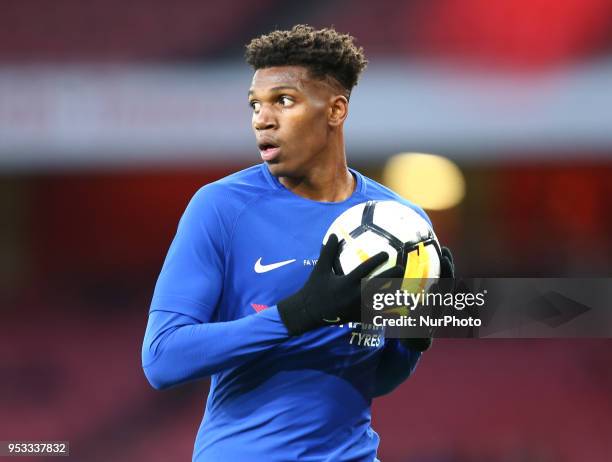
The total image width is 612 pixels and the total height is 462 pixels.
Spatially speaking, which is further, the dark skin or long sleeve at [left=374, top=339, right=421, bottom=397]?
long sleeve at [left=374, top=339, right=421, bottom=397]

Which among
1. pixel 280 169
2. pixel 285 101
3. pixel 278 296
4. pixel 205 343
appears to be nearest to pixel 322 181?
pixel 280 169

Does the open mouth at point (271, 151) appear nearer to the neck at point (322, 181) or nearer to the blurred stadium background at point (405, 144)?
the neck at point (322, 181)

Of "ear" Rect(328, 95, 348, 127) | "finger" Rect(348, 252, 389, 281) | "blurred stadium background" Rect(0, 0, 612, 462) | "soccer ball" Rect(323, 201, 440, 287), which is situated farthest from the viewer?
"blurred stadium background" Rect(0, 0, 612, 462)

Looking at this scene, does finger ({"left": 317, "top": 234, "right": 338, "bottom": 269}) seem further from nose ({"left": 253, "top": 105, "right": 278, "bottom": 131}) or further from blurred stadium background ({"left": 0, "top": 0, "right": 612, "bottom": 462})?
blurred stadium background ({"left": 0, "top": 0, "right": 612, "bottom": 462})

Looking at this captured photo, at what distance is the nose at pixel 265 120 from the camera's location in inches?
87.4

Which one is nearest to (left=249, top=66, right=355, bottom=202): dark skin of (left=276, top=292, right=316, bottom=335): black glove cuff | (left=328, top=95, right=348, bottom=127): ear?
(left=328, top=95, right=348, bottom=127): ear

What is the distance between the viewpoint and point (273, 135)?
7.34 ft

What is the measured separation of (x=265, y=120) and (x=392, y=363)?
0.70 metres

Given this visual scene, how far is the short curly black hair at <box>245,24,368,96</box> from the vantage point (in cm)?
228

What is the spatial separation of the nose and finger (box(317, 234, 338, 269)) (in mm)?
360

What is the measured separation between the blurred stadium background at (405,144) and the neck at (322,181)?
16.8 ft

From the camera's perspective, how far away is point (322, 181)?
7.75 feet

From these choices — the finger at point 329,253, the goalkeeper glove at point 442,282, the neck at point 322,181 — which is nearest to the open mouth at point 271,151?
the neck at point 322,181

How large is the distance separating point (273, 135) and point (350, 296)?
497 millimetres
